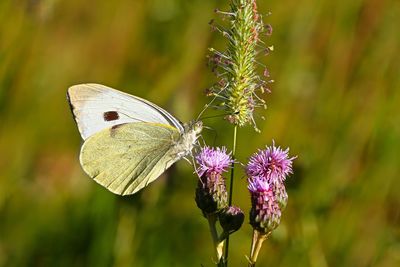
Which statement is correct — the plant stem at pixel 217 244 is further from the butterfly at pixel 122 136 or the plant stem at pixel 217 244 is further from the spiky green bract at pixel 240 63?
the butterfly at pixel 122 136

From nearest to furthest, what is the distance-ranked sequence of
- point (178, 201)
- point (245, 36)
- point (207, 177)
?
1. point (245, 36)
2. point (207, 177)
3. point (178, 201)

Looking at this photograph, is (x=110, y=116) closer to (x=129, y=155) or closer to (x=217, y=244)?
(x=129, y=155)

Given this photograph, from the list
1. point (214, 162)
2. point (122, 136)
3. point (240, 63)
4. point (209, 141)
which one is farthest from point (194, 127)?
point (209, 141)

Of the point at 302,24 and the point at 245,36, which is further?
the point at 302,24

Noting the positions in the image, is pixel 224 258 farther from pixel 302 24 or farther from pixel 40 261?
pixel 302 24

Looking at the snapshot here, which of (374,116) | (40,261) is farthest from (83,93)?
(374,116)

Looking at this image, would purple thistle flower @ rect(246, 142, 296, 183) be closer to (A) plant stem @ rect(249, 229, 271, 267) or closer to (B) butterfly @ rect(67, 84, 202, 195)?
(A) plant stem @ rect(249, 229, 271, 267)

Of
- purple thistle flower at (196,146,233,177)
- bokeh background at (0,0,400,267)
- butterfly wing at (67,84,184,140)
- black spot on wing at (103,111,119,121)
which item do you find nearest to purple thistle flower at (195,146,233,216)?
purple thistle flower at (196,146,233,177)
